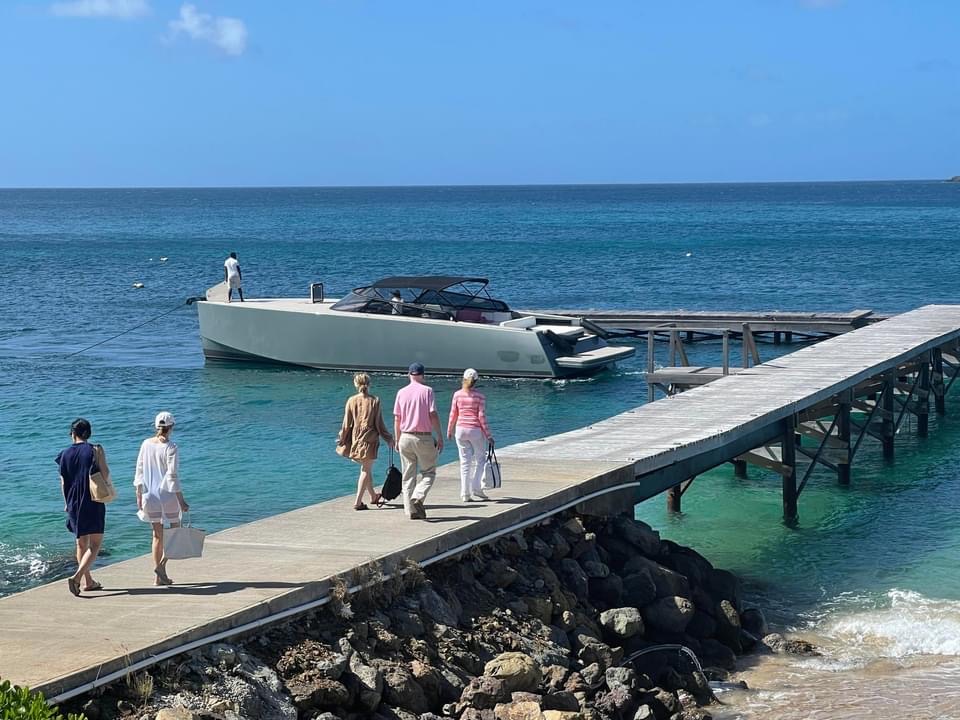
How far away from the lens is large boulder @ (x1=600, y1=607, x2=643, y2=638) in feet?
40.0

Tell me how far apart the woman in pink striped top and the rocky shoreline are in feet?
2.29

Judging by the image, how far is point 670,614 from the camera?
41.5 feet

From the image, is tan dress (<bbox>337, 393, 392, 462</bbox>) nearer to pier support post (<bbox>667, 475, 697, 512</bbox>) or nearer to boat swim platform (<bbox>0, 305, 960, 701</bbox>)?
boat swim platform (<bbox>0, 305, 960, 701</bbox>)

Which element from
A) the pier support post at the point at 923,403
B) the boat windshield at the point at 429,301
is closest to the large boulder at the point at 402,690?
the pier support post at the point at 923,403

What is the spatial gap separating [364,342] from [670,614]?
18.9m

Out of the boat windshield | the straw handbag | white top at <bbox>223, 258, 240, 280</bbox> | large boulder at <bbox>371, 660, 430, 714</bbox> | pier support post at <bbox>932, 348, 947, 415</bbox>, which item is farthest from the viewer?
white top at <bbox>223, 258, 240, 280</bbox>

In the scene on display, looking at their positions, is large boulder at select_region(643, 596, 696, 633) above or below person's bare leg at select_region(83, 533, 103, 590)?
below

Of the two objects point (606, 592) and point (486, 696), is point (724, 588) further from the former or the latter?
point (486, 696)

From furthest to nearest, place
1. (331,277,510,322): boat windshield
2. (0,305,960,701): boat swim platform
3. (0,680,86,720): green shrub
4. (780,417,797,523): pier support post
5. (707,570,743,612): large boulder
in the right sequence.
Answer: (331,277,510,322): boat windshield
(780,417,797,523): pier support post
(707,570,743,612): large boulder
(0,305,960,701): boat swim platform
(0,680,86,720): green shrub

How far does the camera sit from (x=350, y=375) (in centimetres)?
3106

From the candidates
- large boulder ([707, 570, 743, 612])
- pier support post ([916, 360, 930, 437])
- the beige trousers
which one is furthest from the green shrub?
pier support post ([916, 360, 930, 437])

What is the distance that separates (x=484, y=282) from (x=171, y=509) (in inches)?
824

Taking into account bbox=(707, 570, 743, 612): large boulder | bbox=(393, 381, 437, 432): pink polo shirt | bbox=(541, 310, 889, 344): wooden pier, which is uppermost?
bbox=(393, 381, 437, 432): pink polo shirt

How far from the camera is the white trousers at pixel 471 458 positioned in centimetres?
1262
